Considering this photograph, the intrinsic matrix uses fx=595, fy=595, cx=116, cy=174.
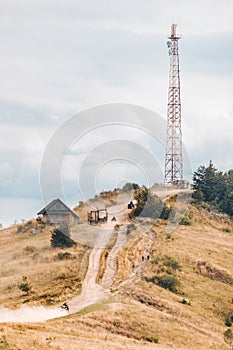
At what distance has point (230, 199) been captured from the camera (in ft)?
313

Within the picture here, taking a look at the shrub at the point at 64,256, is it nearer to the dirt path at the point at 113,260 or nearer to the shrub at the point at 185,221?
the dirt path at the point at 113,260

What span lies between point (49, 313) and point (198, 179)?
5656 centimetres

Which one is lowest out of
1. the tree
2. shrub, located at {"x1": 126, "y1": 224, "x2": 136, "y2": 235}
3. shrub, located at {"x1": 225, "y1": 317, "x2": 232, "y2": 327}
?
the tree

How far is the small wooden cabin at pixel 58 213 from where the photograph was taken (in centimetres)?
8462

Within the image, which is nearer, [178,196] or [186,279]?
[186,279]

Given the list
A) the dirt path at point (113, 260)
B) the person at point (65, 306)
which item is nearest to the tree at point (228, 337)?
the dirt path at point (113, 260)

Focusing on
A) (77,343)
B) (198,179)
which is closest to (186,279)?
(77,343)

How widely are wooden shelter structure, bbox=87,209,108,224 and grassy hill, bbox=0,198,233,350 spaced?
4700 millimetres

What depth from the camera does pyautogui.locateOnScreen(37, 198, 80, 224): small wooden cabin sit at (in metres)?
84.6

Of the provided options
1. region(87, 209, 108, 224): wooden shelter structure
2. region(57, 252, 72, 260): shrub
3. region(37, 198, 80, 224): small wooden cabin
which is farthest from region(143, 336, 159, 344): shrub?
region(37, 198, 80, 224): small wooden cabin

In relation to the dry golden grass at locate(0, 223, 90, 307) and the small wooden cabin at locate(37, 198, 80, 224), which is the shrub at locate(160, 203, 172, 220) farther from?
the dry golden grass at locate(0, 223, 90, 307)

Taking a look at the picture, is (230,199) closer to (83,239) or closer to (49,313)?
(83,239)

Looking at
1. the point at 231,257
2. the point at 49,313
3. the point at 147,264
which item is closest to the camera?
the point at 49,313

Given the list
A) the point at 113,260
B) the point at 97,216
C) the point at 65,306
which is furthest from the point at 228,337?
the point at 97,216
